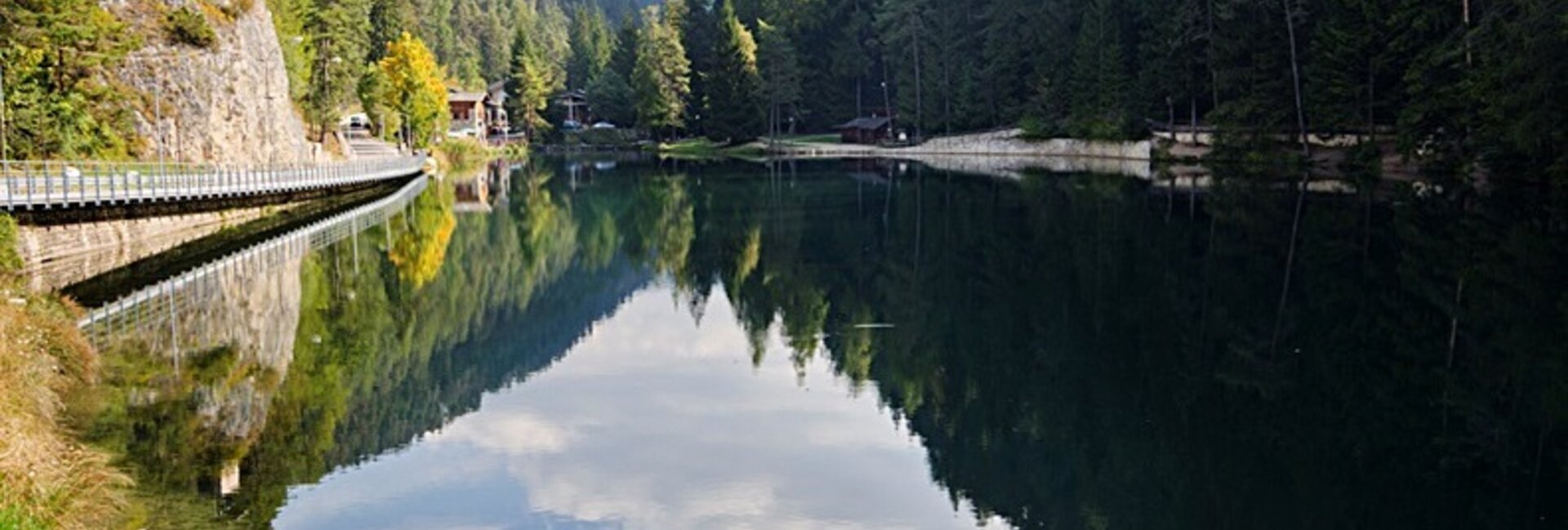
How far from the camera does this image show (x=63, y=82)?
44750 millimetres

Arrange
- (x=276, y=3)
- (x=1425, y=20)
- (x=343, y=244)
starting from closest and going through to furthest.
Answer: (x=343, y=244) < (x=1425, y=20) < (x=276, y=3)

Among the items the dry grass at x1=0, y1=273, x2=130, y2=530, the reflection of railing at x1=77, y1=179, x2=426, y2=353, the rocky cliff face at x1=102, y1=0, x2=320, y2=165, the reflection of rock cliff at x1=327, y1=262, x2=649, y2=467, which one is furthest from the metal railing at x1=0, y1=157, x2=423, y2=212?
the reflection of rock cliff at x1=327, y1=262, x2=649, y2=467

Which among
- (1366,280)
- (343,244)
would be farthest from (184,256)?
(1366,280)

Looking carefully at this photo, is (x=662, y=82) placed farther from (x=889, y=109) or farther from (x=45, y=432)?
(x=45, y=432)

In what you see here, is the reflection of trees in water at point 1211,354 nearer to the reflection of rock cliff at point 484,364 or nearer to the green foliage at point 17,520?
the reflection of rock cliff at point 484,364

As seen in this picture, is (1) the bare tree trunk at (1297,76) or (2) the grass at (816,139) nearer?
(1) the bare tree trunk at (1297,76)

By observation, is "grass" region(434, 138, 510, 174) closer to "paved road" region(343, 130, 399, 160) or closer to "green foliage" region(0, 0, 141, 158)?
"paved road" region(343, 130, 399, 160)

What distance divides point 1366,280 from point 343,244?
29.9 metres

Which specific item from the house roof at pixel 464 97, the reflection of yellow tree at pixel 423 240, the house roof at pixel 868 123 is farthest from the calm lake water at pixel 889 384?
the house roof at pixel 464 97

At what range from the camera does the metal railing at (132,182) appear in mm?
30750

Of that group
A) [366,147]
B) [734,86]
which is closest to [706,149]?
[734,86]

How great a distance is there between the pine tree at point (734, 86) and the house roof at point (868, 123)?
784cm

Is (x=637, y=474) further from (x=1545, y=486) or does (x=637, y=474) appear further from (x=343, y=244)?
(x=343, y=244)

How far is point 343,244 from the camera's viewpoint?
45500 millimetres
